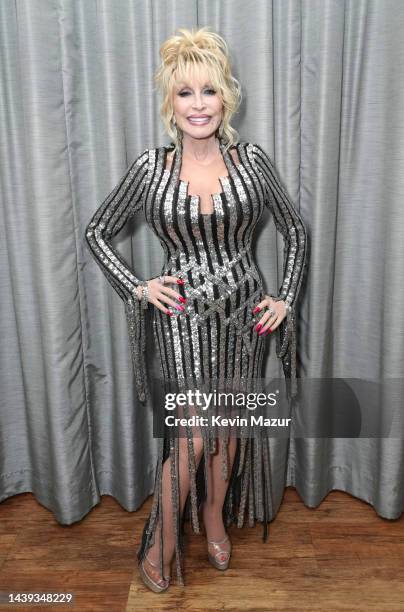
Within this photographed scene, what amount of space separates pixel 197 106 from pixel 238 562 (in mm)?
1435

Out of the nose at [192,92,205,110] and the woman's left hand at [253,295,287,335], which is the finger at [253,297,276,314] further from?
the nose at [192,92,205,110]

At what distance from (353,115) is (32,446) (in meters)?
1.66

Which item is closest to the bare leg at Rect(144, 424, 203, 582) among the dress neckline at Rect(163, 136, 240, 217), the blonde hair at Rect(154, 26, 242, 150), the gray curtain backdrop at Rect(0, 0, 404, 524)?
the gray curtain backdrop at Rect(0, 0, 404, 524)

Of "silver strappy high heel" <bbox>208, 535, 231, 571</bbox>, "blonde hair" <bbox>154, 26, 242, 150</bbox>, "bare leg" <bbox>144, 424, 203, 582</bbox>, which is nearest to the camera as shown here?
"blonde hair" <bbox>154, 26, 242, 150</bbox>

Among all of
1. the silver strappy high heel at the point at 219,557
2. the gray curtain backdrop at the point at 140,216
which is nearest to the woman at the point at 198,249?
the silver strappy high heel at the point at 219,557

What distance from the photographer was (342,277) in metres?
2.19

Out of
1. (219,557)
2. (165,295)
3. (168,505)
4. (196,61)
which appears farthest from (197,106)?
(219,557)

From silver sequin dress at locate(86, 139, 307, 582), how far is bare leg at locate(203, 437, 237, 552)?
0.18ft

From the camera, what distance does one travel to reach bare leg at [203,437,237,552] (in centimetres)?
188

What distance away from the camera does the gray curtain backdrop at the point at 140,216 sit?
1915mm

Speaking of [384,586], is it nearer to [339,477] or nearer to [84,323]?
[339,477]

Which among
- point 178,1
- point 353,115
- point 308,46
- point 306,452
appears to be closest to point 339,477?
point 306,452

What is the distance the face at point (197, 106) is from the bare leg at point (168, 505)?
2.93 feet

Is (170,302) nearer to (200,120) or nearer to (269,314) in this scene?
(269,314)
